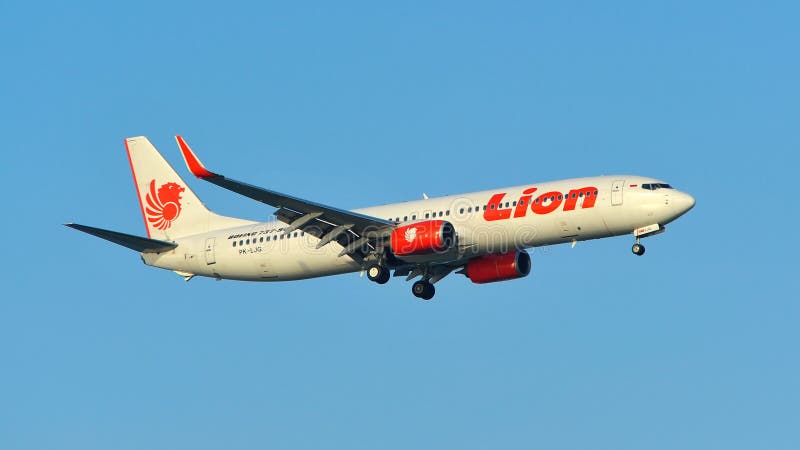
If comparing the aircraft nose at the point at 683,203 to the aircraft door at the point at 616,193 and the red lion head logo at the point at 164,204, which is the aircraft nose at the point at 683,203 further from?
the red lion head logo at the point at 164,204

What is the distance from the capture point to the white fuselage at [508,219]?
5900 centimetres

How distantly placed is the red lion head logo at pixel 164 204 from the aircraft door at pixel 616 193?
2471cm

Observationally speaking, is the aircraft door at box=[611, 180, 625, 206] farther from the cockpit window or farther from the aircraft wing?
the aircraft wing

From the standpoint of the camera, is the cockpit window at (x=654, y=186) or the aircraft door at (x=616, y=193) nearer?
the aircraft door at (x=616, y=193)

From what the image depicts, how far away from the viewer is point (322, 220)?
61.6m

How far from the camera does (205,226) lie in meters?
70.0

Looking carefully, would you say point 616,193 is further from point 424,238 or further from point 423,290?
point 423,290

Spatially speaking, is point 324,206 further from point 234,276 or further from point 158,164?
point 158,164

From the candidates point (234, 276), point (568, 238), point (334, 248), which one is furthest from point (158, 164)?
point (568, 238)

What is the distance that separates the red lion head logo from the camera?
A: 71688mm

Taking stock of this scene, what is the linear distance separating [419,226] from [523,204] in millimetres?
4810

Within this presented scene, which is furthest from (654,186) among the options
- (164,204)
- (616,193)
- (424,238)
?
(164,204)

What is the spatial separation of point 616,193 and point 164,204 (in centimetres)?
2605

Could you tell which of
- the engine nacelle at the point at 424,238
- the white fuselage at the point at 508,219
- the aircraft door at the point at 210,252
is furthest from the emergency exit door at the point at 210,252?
the engine nacelle at the point at 424,238
